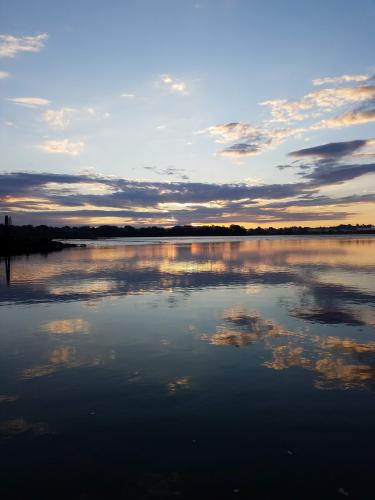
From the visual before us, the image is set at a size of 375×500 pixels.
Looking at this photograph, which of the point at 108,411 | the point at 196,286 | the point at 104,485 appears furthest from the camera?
the point at 196,286

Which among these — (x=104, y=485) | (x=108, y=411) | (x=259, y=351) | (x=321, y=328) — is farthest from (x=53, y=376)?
(x=321, y=328)

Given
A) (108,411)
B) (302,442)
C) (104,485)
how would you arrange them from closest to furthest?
(104,485), (302,442), (108,411)

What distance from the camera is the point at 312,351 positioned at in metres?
14.7

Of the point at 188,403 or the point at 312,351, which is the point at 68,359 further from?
the point at 312,351

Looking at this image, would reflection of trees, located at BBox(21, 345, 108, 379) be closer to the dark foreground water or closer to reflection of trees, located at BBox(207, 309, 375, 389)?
the dark foreground water

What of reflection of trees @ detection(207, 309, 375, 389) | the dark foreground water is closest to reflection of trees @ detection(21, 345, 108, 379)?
the dark foreground water

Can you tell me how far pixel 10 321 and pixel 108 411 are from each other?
39.8 feet

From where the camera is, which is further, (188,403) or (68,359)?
(68,359)

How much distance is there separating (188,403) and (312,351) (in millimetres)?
6298

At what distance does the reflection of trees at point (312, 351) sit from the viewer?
12125 millimetres

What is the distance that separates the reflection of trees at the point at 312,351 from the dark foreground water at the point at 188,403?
3.1 inches

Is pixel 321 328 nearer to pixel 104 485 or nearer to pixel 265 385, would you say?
pixel 265 385

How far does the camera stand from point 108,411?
1002 cm

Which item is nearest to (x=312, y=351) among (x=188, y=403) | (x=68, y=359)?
(x=188, y=403)
